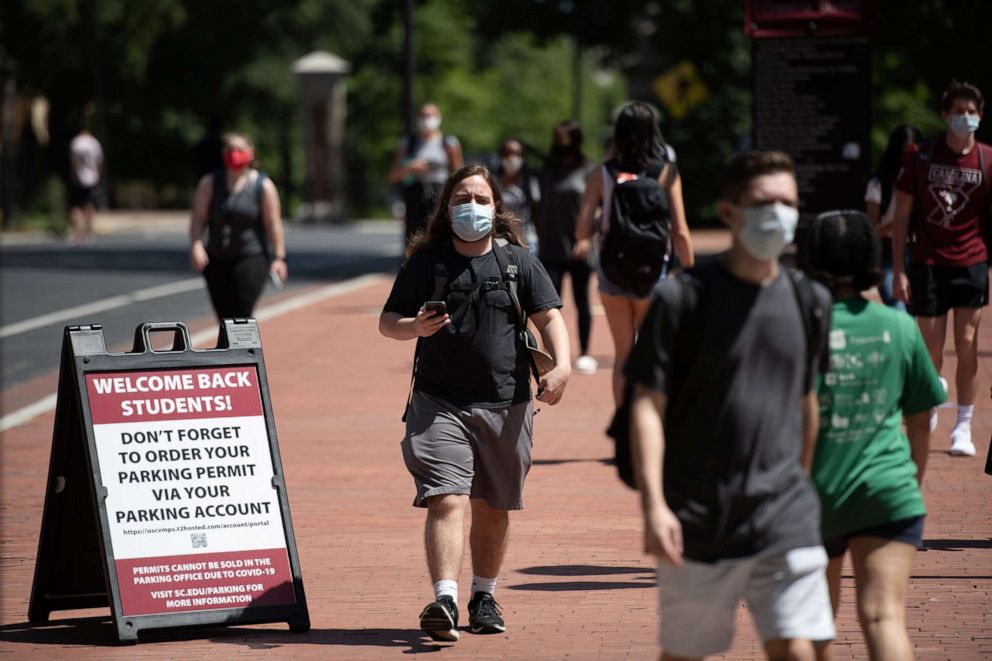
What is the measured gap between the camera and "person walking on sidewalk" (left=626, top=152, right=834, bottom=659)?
4.04m

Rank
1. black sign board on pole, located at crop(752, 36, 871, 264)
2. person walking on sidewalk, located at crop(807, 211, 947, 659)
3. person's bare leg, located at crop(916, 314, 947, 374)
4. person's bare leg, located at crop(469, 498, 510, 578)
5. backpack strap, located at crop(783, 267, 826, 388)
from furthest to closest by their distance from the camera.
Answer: black sign board on pole, located at crop(752, 36, 871, 264) < person's bare leg, located at crop(916, 314, 947, 374) < person's bare leg, located at crop(469, 498, 510, 578) < person walking on sidewalk, located at crop(807, 211, 947, 659) < backpack strap, located at crop(783, 267, 826, 388)

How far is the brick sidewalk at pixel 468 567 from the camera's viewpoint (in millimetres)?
5930

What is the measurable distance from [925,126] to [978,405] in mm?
31316

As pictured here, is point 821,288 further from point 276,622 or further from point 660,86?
point 660,86

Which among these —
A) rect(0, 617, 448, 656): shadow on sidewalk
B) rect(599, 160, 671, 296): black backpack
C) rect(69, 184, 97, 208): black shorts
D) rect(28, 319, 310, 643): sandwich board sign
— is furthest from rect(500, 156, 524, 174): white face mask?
rect(69, 184, 97, 208): black shorts

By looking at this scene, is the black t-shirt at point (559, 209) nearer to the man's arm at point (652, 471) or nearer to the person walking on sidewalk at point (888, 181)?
the person walking on sidewalk at point (888, 181)

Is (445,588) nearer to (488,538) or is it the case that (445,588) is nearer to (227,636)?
(488,538)

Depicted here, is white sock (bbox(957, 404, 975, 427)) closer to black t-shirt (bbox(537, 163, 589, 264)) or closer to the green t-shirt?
black t-shirt (bbox(537, 163, 589, 264))

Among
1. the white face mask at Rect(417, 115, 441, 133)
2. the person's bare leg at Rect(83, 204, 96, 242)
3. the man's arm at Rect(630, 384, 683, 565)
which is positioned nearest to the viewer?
the man's arm at Rect(630, 384, 683, 565)

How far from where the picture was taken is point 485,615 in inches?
238

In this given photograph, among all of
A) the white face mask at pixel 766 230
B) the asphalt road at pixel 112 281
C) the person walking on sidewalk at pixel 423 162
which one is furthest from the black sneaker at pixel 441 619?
the person walking on sidewalk at pixel 423 162

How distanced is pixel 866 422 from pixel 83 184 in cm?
2855

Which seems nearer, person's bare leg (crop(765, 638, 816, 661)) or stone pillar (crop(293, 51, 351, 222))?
person's bare leg (crop(765, 638, 816, 661))

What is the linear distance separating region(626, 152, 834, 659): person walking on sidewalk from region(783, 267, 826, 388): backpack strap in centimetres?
2
